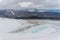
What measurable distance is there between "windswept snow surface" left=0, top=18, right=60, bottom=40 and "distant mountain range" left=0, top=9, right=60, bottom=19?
37mm

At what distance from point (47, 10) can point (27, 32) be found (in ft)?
0.84

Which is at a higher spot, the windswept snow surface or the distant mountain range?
the distant mountain range

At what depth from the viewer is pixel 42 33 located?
3.00 feet

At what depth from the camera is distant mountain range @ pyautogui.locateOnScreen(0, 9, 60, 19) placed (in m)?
1.03

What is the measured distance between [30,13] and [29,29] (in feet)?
0.47

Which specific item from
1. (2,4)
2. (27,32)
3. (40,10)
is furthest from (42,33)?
(2,4)

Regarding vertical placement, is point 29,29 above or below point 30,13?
below

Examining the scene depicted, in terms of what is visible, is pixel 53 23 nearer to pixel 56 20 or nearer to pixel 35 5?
pixel 56 20

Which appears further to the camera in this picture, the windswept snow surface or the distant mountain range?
the distant mountain range

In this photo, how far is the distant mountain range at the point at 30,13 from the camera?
103cm

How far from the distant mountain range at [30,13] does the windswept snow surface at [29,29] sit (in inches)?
1.5

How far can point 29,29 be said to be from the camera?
97cm

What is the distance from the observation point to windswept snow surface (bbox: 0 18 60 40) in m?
0.88

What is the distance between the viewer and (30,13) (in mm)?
1041
